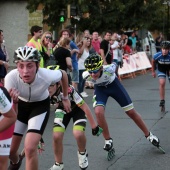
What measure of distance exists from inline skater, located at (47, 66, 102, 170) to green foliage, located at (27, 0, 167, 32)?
19.5m

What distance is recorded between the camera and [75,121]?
7.29 metres

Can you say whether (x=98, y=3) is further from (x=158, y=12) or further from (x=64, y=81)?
(x=64, y=81)

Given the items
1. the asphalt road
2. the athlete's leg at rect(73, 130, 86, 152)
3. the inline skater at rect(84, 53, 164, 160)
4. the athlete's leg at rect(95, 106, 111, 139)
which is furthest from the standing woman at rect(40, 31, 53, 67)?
the athlete's leg at rect(73, 130, 86, 152)

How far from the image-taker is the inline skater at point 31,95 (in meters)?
5.95

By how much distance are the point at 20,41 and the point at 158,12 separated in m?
8.21

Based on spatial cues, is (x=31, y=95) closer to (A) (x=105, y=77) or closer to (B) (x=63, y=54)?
(A) (x=105, y=77)

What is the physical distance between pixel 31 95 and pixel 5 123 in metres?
1.32

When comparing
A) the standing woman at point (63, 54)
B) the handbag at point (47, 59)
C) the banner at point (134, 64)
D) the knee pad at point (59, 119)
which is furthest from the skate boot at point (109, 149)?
the banner at point (134, 64)

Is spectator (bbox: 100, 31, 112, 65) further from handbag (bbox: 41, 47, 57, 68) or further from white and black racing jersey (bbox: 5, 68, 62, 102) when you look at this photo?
white and black racing jersey (bbox: 5, 68, 62, 102)

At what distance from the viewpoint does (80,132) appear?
23.5 feet

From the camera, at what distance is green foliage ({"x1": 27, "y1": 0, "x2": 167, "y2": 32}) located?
27017 mm

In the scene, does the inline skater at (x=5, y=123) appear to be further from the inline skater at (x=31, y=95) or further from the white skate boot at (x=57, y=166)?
the white skate boot at (x=57, y=166)

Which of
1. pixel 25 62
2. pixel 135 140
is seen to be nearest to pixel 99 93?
pixel 135 140

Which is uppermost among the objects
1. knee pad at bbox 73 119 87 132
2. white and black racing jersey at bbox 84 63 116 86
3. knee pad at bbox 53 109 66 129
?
white and black racing jersey at bbox 84 63 116 86
